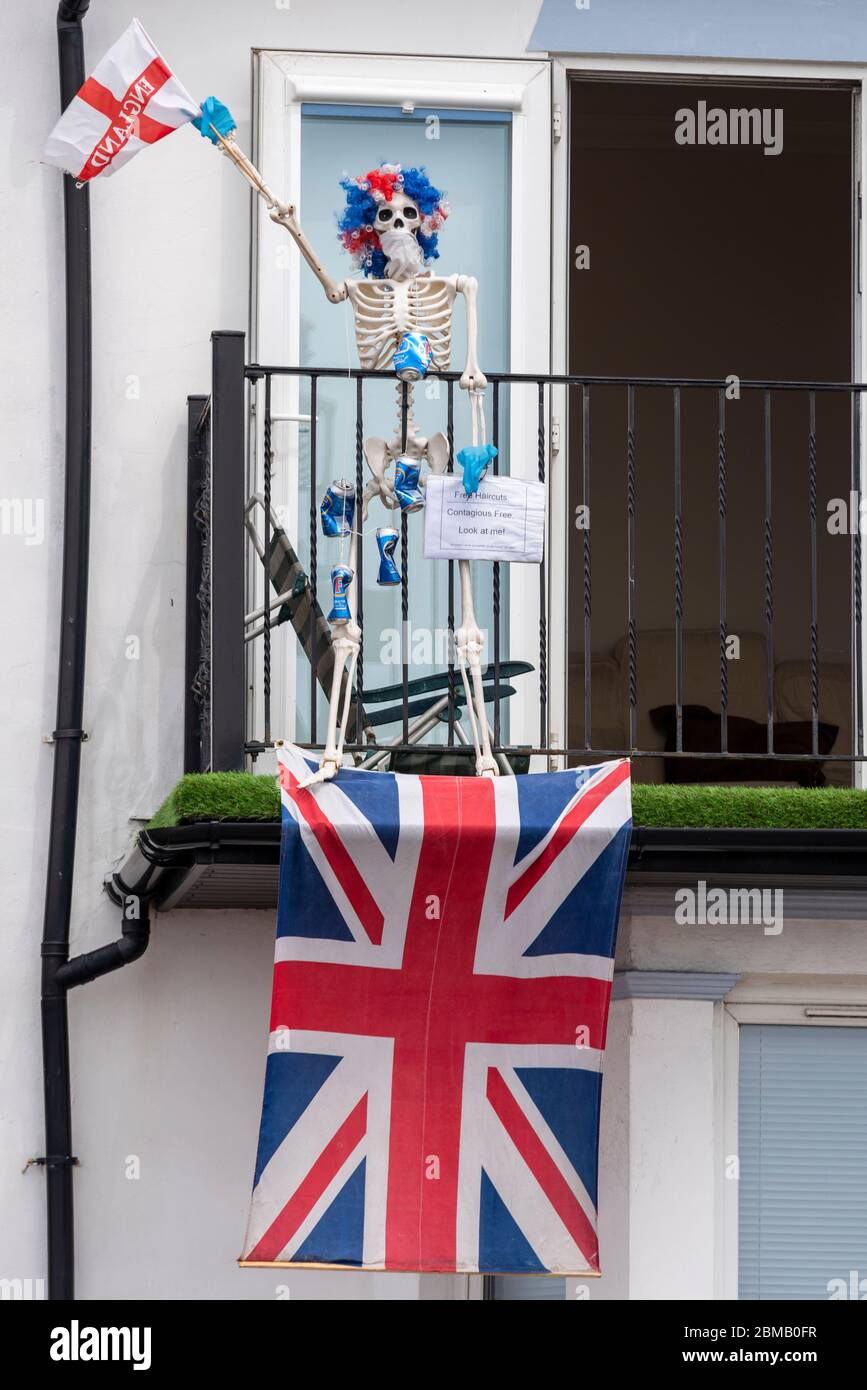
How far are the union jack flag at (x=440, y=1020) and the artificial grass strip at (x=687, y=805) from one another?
1.11ft

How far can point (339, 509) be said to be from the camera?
685cm

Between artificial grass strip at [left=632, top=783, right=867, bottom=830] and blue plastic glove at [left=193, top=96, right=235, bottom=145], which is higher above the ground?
blue plastic glove at [left=193, top=96, right=235, bottom=145]

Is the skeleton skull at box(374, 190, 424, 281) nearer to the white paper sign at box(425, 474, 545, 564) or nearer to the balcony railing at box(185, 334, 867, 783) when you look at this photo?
the balcony railing at box(185, 334, 867, 783)

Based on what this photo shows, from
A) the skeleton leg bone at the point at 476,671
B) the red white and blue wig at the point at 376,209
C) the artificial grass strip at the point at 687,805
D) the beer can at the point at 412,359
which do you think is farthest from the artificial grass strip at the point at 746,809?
the red white and blue wig at the point at 376,209

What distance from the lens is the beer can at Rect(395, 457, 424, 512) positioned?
6.93 m

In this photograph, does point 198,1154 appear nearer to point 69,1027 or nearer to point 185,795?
point 69,1027

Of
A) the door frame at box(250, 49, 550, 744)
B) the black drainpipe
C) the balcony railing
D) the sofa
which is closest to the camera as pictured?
the balcony railing

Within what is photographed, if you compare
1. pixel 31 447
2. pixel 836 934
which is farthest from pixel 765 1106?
pixel 31 447

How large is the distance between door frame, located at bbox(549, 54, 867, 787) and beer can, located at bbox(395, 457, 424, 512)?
1.08 metres

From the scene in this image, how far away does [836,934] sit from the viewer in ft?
23.8

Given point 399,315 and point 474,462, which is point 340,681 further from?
point 399,315

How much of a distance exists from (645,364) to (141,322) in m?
4.57

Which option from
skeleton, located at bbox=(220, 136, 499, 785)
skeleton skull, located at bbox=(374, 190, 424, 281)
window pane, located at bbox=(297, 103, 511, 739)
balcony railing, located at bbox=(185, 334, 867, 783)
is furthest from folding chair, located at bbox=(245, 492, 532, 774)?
skeleton skull, located at bbox=(374, 190, 424, 281)

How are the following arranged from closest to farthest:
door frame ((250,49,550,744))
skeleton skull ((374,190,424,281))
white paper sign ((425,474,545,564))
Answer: white paper sign ((425,474,545,564)) → skeleton skull ((374,190,424,281)) → door frame ((250,49,550,744))
